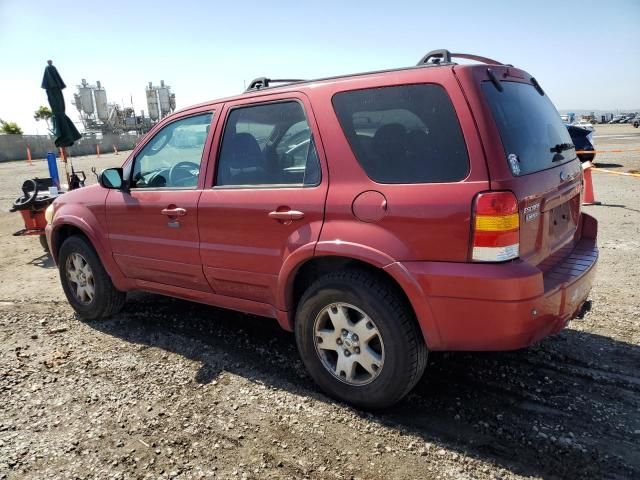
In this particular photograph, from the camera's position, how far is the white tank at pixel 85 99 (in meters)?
54.5

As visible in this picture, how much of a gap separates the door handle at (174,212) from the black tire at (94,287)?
117 centimetres

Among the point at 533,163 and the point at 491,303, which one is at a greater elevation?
the point at 533,163

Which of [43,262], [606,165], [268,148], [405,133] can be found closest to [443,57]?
[405,133]

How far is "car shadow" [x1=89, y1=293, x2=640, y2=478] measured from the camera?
2.50 m

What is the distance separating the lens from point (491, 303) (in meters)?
2.40

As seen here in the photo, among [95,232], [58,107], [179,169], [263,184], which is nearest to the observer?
[263,184]

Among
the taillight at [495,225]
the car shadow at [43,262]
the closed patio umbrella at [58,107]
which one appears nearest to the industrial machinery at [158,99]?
the closed patio umbrella at [58,107]

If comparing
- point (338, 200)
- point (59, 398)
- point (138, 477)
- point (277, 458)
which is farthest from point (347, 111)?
point (59, 398)

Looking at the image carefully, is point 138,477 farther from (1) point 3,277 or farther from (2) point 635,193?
(2) point 635,193

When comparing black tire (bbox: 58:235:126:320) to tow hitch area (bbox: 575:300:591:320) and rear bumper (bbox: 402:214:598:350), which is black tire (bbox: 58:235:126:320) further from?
tow hitch area (bbox: 575:300:591:320)

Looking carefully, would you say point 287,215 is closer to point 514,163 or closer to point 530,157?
point 514,163

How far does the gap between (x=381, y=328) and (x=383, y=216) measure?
63cm

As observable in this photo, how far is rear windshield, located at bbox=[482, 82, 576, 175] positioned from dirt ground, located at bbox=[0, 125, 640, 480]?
143cm

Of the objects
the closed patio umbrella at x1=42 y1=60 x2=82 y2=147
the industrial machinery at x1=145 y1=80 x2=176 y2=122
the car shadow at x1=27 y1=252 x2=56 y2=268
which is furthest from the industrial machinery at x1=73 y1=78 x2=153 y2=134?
the car shadow at x1=27 y1=252 x2=56 y2=268
